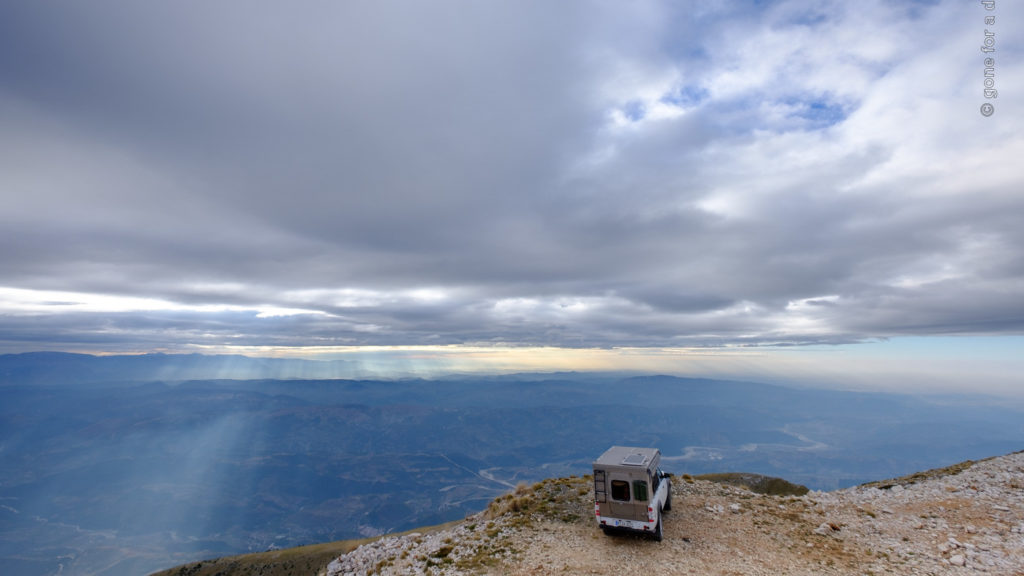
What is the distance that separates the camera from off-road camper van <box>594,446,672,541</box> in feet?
63.7

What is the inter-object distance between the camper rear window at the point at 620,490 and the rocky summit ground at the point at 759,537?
2191 millimetres

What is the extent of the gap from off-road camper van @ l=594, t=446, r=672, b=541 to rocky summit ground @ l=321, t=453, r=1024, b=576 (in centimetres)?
106

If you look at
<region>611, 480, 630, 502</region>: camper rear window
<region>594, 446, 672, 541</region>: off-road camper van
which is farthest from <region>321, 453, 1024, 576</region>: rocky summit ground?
<region>611, 480, 630, 502</region>: camper rear window

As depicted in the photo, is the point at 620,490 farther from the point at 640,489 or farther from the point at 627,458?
the point at 627,458

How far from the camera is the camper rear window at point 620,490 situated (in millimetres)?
19672

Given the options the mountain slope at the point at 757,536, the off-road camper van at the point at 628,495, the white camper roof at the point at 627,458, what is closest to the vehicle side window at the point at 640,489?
the off-road camper van at the point at 628,495

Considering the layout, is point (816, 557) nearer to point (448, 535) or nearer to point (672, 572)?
point (672, 572)

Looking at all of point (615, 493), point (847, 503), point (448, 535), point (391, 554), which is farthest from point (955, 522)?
point (391, 554)

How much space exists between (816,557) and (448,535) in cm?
1752

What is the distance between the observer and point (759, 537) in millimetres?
20672

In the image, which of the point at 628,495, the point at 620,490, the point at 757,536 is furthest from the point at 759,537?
the point at 620,490

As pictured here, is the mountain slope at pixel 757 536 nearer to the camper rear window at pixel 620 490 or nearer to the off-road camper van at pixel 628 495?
the off-road camper van at pixel 628 495

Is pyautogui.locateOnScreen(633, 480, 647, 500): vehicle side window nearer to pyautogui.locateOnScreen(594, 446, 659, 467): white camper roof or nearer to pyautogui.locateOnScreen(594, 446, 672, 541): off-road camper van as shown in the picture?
pyautogui.locateOnScreen(594, 446, 672, 541): off-road camper van

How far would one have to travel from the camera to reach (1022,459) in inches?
1080
